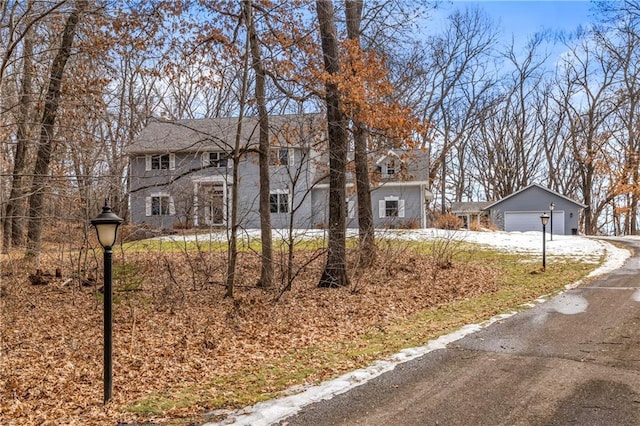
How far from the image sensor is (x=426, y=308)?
882 cm

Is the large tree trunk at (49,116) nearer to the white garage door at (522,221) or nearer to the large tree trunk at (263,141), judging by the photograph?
the large tree trunk at (263,141)

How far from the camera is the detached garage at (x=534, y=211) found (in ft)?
103

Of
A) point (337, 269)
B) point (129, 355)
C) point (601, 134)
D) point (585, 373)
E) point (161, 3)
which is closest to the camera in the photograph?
point (585, 373)

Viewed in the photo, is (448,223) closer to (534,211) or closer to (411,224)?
(411,224)

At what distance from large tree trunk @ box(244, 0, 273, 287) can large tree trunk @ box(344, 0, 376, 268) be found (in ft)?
7.30

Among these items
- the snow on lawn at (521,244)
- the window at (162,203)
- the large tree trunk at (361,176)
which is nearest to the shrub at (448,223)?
the snow on lawn at (521,244)

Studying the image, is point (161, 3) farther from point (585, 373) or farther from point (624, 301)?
point (624, 301)

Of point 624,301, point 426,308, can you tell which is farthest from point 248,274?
point 624,301

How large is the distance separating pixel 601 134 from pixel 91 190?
3447 cm

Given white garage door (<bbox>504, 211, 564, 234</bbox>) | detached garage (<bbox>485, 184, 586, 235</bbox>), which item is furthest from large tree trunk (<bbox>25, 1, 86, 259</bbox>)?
white garage door (<bbox>504, 211, 564, 234</bbox>)

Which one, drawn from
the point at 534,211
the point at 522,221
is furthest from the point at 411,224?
the point at 534,211

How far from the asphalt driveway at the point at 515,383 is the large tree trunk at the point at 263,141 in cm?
462

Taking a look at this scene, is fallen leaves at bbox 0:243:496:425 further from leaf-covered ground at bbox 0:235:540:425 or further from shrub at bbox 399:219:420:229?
shrub at bbox 399:219:420:229

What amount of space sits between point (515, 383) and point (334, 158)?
6.66 meters
